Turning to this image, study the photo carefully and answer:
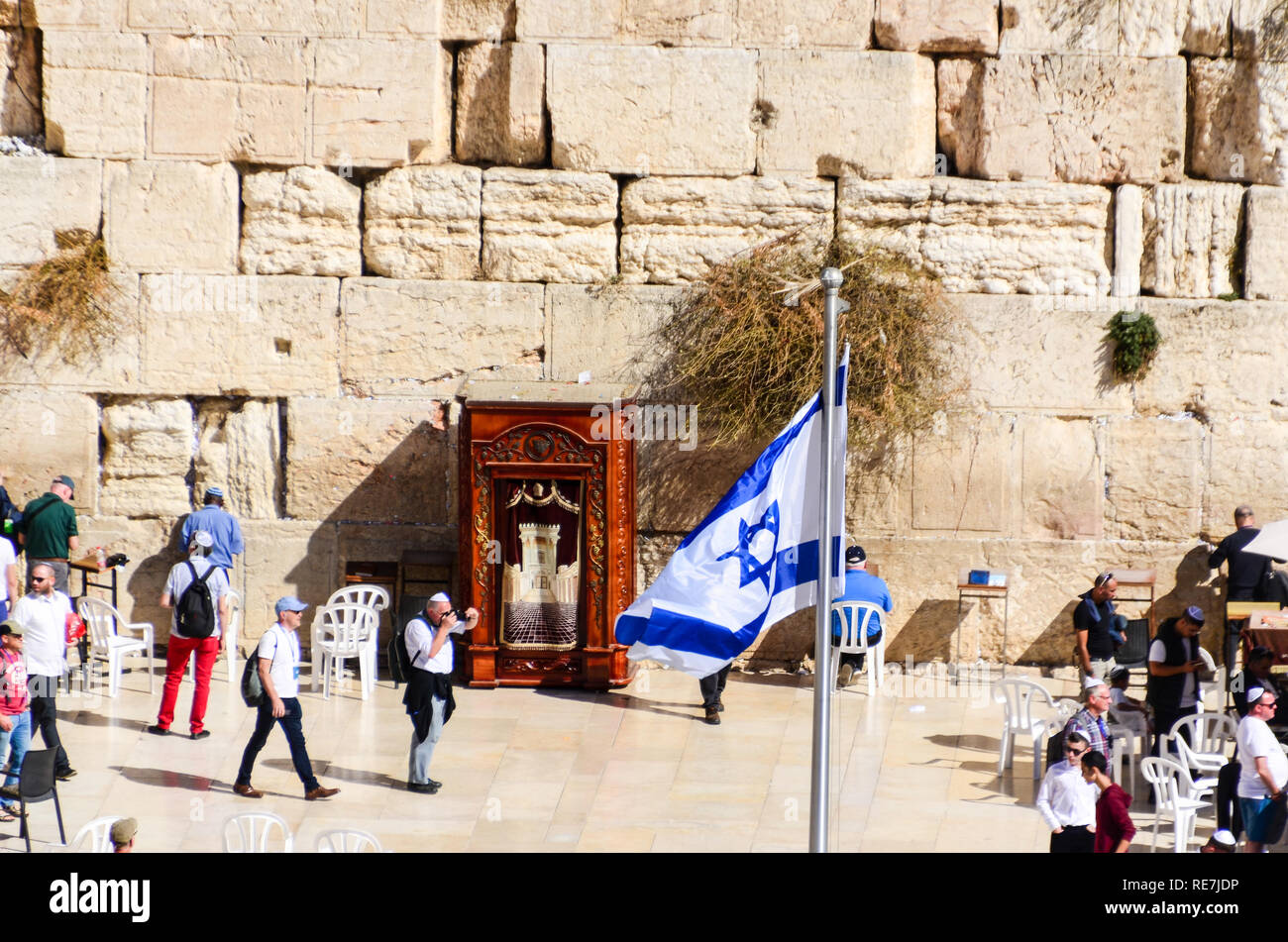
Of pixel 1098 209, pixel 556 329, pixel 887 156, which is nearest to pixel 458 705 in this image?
pixel 556 329

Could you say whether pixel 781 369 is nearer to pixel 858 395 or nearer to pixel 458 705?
pixel 858 395

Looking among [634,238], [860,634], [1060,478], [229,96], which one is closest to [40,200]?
[229,96]

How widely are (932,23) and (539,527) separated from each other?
15.8ft

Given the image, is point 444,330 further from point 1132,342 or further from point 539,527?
point 1132,342

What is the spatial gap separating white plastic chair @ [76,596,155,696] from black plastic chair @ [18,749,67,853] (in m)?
2.73

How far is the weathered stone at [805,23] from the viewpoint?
12.5 m

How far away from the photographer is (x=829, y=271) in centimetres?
726

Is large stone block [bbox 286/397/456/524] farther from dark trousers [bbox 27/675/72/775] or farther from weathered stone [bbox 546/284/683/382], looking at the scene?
dark trousers [bbox 27/675/72/775]

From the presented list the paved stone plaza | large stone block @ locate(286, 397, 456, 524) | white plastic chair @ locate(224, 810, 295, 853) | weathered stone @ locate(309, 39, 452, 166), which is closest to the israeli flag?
white plastic chair @ locate(224, 810, 295, 853)

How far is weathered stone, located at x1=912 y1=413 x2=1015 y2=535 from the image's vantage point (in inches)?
495

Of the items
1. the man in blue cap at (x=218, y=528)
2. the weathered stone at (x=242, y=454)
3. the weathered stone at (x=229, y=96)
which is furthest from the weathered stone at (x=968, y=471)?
the weathered stone at (x=229, y=96)

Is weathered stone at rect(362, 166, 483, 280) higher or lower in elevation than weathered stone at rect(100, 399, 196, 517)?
higher

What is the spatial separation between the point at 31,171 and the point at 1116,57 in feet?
27.0

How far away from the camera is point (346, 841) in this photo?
25.7ft
